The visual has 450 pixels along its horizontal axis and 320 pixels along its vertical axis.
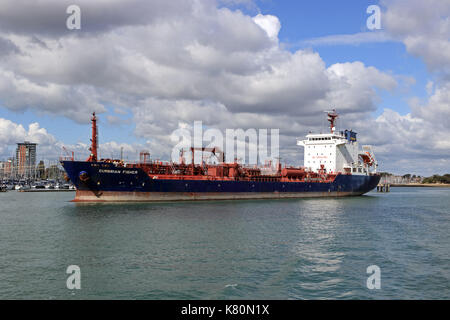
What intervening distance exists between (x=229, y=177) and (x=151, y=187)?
10913 mm

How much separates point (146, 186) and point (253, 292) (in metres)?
27.8

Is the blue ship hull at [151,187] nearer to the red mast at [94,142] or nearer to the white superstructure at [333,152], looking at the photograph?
the red mast at [94,142]

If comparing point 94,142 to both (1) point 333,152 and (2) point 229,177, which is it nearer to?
(2) point 229,177

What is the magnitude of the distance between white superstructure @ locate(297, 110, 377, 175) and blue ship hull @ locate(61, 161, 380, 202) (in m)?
8.86

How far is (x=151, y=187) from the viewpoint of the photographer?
124ft

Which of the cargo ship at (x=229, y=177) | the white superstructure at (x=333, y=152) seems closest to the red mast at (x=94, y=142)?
the cargo ship at (x=229, y=177)

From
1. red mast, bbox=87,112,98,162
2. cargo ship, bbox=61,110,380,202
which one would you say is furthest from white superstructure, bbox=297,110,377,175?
red mast, bbox=87,112,98,162

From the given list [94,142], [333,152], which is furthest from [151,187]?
[333,152]

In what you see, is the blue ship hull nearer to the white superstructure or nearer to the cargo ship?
the cargo ship

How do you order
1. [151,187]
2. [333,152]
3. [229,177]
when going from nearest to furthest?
[151,187], [229,177], [333,152]
